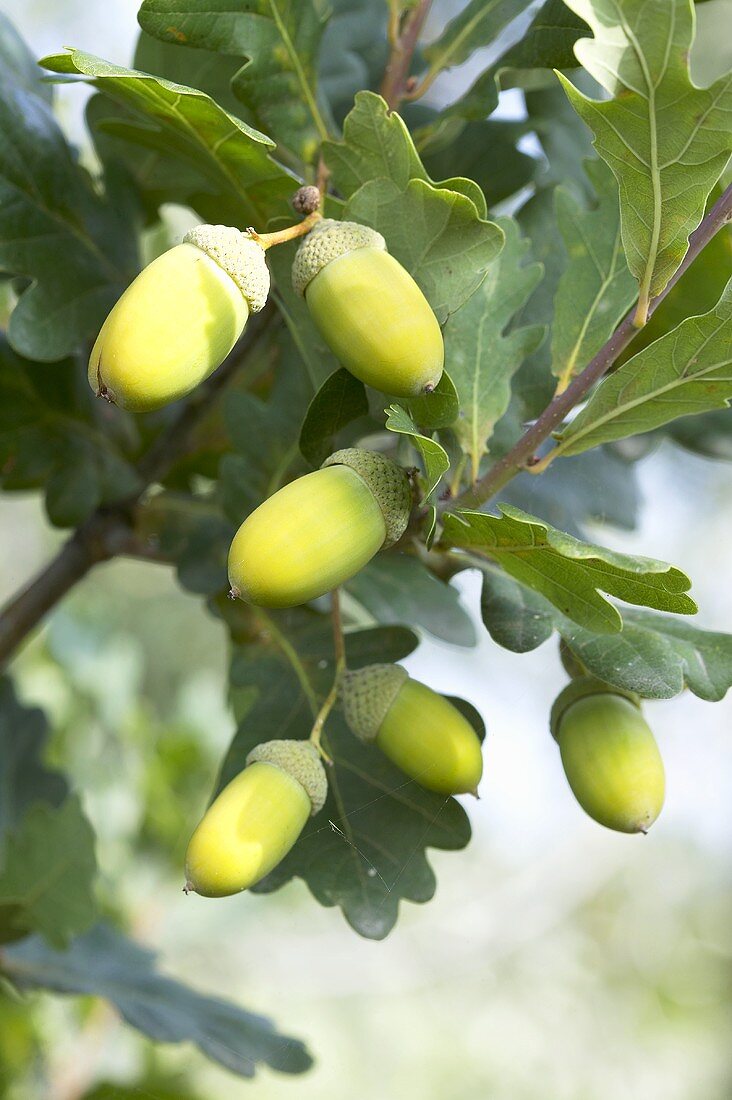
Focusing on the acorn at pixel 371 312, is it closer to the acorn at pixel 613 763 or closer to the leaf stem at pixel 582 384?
the leaf stem at pixel 582 384

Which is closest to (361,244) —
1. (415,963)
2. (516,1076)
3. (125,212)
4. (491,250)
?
(491,250)

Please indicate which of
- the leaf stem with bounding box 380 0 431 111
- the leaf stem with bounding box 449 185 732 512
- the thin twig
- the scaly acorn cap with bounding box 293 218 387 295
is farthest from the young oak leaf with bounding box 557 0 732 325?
the thin twig

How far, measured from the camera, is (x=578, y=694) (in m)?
0.67

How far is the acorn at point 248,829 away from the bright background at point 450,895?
0.44 feet

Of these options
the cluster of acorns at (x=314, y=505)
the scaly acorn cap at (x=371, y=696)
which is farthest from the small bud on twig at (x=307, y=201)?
the scaly acorn cap at (x=371, y=696)

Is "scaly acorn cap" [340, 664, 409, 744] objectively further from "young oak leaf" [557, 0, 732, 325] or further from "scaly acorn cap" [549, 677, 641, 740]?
"young oak leaf" [557, 0, 732, 325]

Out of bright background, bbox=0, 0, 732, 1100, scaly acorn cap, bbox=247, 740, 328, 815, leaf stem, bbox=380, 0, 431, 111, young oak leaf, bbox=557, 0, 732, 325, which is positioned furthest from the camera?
bright background, bbox=0, 0, 732, 1100

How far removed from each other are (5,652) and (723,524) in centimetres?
85

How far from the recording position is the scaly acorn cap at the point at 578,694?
663 mm

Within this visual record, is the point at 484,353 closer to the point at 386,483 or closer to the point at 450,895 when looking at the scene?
the point at 386,483

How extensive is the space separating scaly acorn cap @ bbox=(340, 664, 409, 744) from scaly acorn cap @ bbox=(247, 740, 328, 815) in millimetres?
33

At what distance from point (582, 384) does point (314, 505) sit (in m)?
0.19

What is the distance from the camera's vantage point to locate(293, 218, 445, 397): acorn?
55 centimetres

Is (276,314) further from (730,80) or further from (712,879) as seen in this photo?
(712,879)
